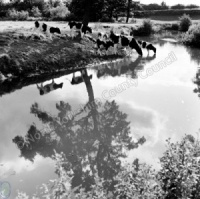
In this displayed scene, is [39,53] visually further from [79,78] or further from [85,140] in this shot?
[85,140]

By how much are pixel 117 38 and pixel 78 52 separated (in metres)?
4.66

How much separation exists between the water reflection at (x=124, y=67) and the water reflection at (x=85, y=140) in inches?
251

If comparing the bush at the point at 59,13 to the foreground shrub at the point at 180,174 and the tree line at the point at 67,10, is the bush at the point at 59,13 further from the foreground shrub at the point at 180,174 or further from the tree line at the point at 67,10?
the foreground shrub at the point at 180,174

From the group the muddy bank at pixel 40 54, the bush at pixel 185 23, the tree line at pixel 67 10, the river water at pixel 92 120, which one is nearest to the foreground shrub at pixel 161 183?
the river water at pixel 92 120

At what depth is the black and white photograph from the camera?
20.1ft

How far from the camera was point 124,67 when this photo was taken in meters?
22.1

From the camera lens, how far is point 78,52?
2203 centimetres

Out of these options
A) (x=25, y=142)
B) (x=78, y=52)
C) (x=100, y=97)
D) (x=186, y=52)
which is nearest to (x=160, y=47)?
(x=186, y=52)

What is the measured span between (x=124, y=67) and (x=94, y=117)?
32.4 ft

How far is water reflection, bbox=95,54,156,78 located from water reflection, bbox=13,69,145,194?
251 inches

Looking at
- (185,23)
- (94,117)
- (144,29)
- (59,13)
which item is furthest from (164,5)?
(94,117)

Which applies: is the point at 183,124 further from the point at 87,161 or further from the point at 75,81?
the point at 75,81

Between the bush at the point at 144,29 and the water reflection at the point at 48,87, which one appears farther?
the bush at the point at 144,29

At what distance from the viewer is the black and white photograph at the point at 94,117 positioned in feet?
20.1
